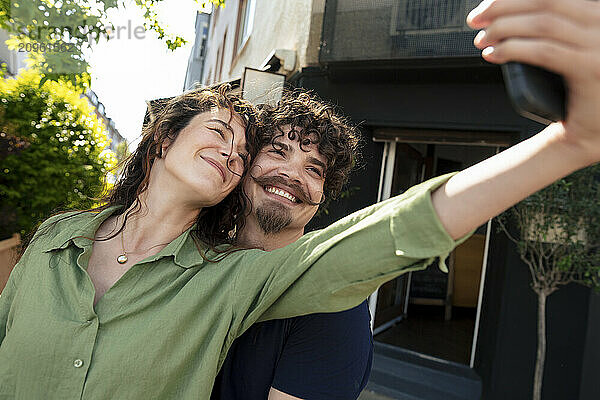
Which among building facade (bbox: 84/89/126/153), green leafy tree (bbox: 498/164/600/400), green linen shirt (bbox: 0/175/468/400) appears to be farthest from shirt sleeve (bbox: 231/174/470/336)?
green leafy tree (bbox: 498/164/600/400)

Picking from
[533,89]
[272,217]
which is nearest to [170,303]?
[272,217]

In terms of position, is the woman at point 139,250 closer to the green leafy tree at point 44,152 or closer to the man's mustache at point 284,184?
the man's mustache at point 284,184

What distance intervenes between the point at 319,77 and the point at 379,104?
864 mm

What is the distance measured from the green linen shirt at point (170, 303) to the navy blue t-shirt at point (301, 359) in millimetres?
116

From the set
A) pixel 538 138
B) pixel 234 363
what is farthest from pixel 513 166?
pixel 234 363

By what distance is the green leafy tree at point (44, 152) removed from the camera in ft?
18.2

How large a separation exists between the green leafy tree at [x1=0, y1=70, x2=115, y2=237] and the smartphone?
549 cm

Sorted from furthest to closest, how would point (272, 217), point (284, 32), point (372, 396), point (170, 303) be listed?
point (284, 32) < point (372, 396) < point (272, 217) < point (170, 303)

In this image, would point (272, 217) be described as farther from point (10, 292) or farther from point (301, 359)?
point (10, 292)

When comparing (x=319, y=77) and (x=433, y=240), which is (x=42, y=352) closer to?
(x=433, y=240)

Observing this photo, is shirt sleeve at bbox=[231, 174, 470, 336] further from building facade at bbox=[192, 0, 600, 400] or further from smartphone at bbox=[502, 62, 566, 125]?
building facade at bbox=[192, 0, 600, 400]

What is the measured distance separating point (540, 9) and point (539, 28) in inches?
1.0

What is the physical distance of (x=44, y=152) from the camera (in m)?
5.75

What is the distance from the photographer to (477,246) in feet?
27.0
